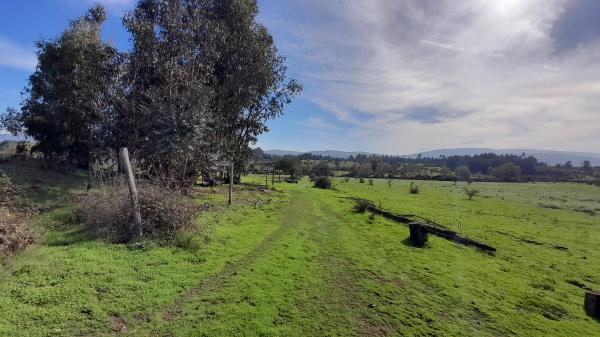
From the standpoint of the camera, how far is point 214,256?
39.2ft

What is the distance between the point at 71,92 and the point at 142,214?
19366 millimetres

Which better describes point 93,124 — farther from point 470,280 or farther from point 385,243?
point 470,280

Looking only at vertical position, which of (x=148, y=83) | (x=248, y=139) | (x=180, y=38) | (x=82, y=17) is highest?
(x=82, y=17)

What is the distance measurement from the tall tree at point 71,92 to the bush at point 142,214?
10.6 meters

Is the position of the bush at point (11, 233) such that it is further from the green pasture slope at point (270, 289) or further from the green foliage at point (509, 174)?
the green foliage at point (509, 174)

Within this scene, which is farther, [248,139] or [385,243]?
[248,139]

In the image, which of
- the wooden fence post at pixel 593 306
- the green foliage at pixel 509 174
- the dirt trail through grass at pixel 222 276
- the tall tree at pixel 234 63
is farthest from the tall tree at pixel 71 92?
the green foliage at pixel 509 174

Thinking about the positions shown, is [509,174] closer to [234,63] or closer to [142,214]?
[234,63]

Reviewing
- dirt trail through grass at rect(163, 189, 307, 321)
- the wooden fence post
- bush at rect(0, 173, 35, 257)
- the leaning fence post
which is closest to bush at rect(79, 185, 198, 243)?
the leaning fence post

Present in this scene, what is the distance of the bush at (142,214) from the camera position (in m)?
12.5

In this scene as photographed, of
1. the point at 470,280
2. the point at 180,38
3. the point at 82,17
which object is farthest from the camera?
the point at 82,17

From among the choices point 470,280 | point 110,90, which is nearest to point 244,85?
point 110,90

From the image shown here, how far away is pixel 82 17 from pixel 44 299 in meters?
32.3

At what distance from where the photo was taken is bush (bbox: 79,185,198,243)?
12.5 meters
